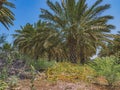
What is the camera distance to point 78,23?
22.1m

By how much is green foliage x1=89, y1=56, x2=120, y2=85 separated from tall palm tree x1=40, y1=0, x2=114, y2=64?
1002 centimetres

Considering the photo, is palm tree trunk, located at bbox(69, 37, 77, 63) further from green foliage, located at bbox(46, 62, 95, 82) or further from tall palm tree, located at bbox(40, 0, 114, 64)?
green foliage, located at bbox(46, 62, 95, 82)

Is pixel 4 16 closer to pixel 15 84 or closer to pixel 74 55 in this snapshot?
pixel 74 55

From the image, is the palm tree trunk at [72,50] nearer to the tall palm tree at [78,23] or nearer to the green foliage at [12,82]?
the tall palm tree at [78,23]

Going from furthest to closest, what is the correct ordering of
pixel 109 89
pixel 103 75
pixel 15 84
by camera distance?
pixel 103 75, pixel 109 89, pixel 15 84

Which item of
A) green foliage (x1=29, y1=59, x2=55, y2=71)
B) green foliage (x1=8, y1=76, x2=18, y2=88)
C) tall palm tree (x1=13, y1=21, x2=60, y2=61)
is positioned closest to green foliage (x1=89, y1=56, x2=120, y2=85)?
green foliage (x1=29, y1=59, x2=55, y2=71)

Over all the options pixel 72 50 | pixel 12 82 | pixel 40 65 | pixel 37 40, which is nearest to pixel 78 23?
pixel 72 50

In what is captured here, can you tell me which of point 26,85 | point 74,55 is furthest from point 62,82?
point 74,55

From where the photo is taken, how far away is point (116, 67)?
10570 millimetres

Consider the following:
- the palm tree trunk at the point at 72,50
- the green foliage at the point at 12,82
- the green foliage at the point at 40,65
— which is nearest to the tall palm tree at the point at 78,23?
the palm tree trunk at the point at 72,50

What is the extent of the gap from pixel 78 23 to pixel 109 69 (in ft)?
38.7

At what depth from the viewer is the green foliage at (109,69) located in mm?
10312

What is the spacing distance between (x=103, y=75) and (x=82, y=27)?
1102 cm

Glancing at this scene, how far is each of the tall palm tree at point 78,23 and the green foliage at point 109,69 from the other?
394 inches
